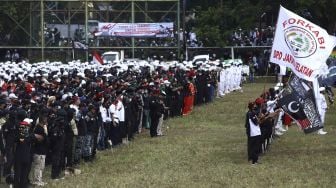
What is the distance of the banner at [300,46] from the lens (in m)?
20.0

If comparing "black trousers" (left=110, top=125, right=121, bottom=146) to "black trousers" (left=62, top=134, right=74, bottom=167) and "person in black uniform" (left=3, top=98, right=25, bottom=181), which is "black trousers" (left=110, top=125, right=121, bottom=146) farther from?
"person in black uniform" (left=3, top=98, right=25, bottom=181)

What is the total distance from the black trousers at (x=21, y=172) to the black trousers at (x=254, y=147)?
605 centimetres

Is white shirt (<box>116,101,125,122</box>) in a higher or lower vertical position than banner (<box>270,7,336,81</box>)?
lower

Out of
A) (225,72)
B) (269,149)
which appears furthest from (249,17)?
(269,149)

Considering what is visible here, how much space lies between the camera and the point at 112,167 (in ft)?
65.6

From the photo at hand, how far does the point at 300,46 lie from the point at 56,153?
6.23 meters

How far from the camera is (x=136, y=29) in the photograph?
180ft

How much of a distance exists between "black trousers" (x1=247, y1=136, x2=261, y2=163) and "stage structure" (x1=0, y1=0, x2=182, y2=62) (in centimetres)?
3423

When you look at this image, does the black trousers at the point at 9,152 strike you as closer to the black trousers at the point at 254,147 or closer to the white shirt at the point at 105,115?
the white shirt at the point at 105,115

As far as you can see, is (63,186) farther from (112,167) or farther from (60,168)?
(112,167)

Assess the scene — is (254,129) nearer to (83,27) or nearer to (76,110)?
(76,110)

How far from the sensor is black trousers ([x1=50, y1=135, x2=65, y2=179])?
58.0 ft

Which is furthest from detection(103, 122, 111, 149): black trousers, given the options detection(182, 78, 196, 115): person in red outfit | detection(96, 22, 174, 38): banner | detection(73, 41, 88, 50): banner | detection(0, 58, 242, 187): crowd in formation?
detection(96, 22, 174, 38): banner

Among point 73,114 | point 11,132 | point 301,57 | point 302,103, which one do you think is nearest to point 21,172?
point 11,132
